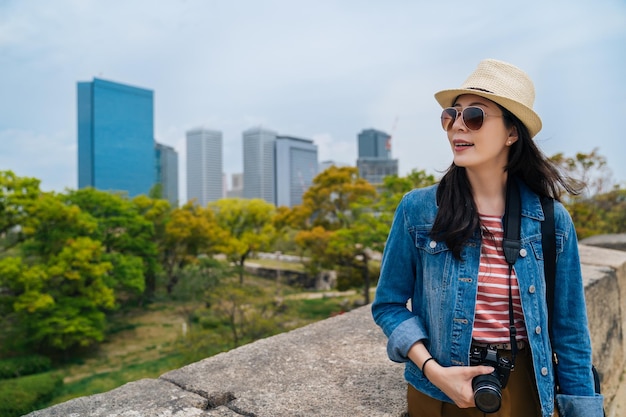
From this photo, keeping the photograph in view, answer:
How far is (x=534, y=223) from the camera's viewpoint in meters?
1.22

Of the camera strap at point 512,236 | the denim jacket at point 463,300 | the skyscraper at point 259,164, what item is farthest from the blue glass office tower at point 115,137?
the camera strap at point 512,236

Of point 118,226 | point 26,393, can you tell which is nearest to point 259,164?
point 118,226

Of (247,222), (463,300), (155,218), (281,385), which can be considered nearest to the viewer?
(463,300)

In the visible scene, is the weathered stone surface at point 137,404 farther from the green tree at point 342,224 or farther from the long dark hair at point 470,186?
the green tree at point 342,224

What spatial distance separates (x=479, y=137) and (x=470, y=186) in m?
0.15

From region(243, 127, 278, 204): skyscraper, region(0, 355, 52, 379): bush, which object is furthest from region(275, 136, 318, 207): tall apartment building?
region(0, 355, 52, 379): bush

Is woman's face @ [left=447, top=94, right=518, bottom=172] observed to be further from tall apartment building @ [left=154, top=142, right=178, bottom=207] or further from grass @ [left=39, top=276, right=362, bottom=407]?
tall apartment building @ [left=154, top=142, right=178, bottom=207]

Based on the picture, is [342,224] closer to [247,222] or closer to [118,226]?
[247,222]

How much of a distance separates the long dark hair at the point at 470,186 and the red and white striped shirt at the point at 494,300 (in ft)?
0.26

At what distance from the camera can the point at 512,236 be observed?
3.90ft

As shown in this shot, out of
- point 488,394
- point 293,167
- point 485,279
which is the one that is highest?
point 293,167

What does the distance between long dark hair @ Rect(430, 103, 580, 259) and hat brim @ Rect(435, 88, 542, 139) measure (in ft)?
0.07

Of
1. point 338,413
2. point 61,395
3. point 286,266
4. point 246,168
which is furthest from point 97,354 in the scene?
point 246,168

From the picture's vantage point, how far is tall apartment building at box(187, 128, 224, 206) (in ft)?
196
